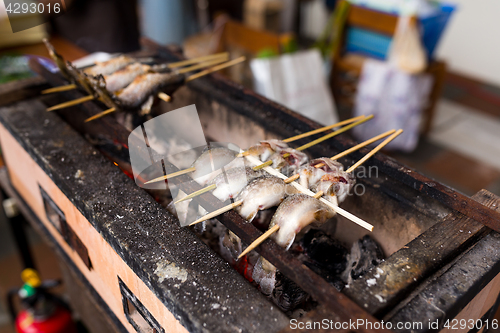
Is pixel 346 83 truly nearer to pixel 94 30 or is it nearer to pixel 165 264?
pixel 94 30

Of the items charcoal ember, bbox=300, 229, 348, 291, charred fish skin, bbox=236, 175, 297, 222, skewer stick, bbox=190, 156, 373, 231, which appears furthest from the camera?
charcoal ember, bbox=300, 229, 348, 291

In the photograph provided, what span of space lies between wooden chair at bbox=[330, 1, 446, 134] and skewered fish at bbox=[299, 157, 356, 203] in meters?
3.66

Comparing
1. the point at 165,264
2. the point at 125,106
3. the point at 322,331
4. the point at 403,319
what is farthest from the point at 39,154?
the point at 403,319

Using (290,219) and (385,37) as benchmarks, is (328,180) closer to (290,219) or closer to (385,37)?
(290,219)

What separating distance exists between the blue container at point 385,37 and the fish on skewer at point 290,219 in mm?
3733

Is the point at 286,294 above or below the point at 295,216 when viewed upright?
below

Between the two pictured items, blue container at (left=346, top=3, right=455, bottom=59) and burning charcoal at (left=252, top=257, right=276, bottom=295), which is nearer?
burning charcoal at (left=252, top=257, right=276, bottom=295)

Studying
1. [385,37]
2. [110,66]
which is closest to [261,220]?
[110,66]

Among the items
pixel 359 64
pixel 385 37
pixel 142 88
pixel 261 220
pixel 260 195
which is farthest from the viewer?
pixel 359 64

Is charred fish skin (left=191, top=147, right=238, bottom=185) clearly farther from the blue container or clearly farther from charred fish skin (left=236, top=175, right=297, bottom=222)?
the blue container

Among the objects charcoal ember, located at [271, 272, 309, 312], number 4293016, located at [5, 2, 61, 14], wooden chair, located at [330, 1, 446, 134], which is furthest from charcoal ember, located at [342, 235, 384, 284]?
wooden chair, located at [330, 1, 446, 134]

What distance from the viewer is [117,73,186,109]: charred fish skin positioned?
2.26m

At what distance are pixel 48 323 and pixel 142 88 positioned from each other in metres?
1.93

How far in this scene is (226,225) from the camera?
1516mm
